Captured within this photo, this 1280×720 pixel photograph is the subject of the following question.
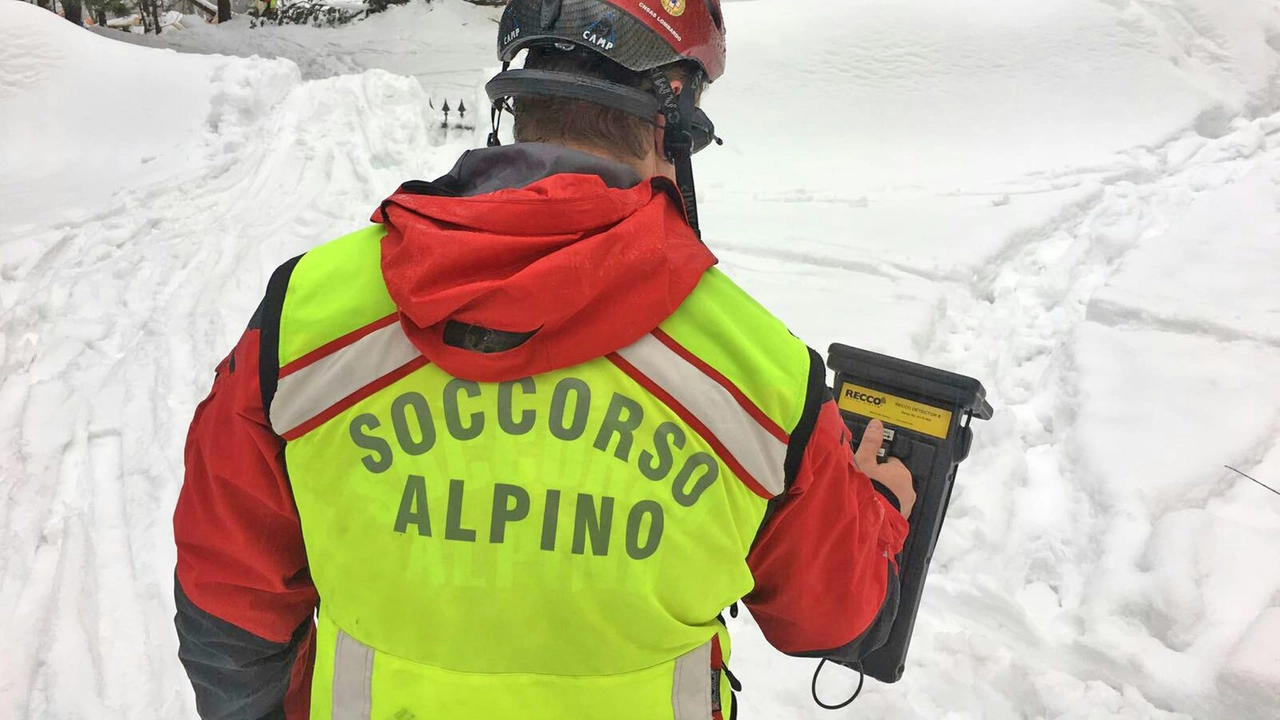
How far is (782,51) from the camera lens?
9125mm

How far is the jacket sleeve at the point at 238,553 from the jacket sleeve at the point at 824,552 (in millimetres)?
681

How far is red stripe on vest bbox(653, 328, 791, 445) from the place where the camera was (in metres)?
0.90

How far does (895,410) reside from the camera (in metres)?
1.67

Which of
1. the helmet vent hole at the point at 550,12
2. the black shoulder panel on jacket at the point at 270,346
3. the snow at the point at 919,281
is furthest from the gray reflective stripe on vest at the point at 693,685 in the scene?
the snow at the point at 919,281

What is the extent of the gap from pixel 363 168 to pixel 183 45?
1039 cm

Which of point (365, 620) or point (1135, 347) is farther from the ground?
point (365, 620)

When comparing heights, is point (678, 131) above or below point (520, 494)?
above

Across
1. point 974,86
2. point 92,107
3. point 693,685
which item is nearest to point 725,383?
point 693,685

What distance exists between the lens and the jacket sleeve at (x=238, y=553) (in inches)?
38.0

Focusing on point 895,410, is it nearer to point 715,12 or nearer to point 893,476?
point 893,476

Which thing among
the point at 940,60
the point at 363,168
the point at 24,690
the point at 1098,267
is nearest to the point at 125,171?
the point at 363,168

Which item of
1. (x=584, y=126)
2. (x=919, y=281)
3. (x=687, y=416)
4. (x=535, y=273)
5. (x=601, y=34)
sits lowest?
(x=919, y=281)

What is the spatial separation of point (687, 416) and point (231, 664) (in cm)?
88

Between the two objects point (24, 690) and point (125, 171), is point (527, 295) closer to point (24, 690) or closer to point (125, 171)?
point (24, 690)
